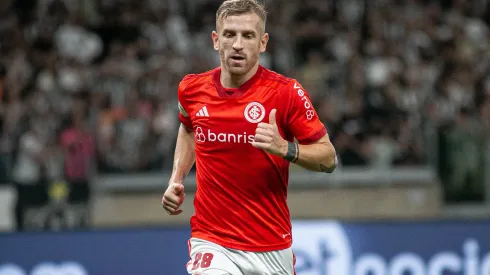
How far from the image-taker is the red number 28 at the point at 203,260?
489cm

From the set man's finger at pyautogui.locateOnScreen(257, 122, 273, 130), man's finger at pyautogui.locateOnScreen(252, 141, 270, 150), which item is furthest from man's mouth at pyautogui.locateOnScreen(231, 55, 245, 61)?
man's finger at pyautogui.locateOnScreen(252, 141, 270, 150)

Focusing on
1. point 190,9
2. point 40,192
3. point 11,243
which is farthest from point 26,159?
point 190,9

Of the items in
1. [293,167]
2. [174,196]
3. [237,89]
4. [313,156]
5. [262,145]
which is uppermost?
[237,89]

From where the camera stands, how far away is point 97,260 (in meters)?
8.54

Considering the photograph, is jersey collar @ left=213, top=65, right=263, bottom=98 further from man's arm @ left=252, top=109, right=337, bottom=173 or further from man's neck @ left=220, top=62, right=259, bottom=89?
man's arm @ left=252, top=109, right=337, bottom=173

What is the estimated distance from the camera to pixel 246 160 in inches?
194

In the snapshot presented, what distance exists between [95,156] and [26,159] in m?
0.78

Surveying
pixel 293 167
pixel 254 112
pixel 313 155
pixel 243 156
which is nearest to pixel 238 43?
pixel 254 112

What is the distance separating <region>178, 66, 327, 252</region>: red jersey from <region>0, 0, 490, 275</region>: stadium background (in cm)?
349

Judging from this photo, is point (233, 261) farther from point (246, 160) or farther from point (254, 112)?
point (254, 112)

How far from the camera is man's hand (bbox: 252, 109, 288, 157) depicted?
4473 millimetres

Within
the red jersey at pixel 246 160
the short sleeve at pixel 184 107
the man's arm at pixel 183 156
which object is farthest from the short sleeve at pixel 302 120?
the man's arm at pixel 183 156

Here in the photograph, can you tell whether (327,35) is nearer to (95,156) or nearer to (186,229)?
(95,156)

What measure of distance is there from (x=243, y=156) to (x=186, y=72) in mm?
7456
